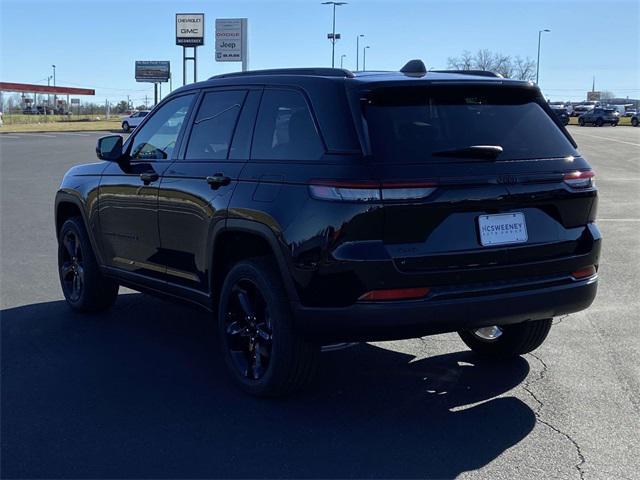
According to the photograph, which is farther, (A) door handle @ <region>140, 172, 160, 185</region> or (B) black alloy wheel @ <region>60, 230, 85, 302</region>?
(B) black alloy wheel @ <region>60, 230, 85, 302</region>

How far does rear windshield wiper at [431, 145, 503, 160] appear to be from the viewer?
4285mm

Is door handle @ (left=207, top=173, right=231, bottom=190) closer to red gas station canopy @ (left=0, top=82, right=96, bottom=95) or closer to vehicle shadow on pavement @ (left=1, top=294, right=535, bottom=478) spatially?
vehicle shadow on pavement @ (left=1, top=294, right=535, bottom=478)

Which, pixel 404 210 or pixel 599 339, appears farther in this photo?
pixel 599 339

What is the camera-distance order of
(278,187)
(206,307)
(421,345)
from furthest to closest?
(421,345), (206,307), (278,187)

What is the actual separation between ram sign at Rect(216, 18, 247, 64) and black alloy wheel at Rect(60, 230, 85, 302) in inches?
2083

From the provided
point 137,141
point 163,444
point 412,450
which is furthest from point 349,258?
point 137,141

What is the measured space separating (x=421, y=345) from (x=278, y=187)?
6.58 feet

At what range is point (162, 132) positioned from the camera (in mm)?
5973

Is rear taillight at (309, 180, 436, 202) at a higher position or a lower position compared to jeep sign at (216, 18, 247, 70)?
lower

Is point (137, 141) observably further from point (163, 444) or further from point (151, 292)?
point (163, 444)

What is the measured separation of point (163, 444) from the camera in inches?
164

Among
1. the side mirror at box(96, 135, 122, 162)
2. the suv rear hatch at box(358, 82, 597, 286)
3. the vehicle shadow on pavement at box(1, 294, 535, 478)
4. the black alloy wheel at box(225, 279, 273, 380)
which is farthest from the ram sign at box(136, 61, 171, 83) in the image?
the suv rear hatch at box(358, 82, 597, 286)

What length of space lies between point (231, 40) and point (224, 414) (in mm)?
56686

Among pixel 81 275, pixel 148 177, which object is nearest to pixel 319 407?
pixel 148 177
